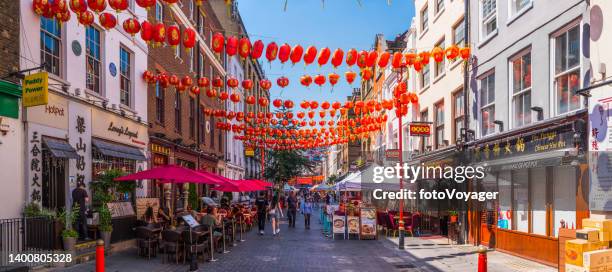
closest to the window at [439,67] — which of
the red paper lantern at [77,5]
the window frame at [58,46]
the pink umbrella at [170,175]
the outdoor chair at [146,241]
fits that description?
the pink umbrella at [170,175]

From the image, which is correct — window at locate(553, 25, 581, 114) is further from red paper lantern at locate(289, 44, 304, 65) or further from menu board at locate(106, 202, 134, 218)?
menu board at locate(106, 202, 134, 218)

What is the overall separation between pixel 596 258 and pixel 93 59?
1366 centimetres

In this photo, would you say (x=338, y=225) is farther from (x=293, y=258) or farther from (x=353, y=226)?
(x=293, y=258)

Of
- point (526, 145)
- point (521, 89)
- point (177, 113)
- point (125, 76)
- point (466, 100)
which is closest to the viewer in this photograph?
point (526, 145)

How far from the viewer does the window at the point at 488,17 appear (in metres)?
15.9

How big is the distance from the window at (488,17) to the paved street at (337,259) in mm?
6946

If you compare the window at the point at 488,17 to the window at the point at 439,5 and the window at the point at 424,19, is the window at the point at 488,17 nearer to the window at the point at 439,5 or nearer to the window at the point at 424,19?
the window at the point at 439,5

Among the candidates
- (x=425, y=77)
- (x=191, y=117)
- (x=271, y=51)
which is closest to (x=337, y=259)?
(x=271, y=51)

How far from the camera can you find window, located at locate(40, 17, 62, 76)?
1220cm

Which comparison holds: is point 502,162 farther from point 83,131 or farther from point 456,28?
point 83,131

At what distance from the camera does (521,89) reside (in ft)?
46.0

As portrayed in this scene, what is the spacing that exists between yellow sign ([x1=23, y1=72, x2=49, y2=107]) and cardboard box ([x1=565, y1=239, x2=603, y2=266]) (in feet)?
33.0

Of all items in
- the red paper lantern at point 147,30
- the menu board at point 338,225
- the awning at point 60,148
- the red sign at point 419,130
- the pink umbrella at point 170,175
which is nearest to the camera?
the red paper lantern at point 147,30

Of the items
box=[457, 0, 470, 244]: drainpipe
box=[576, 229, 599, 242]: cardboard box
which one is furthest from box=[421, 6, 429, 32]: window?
box=[576, 229, 599, 242]: cardboard box
